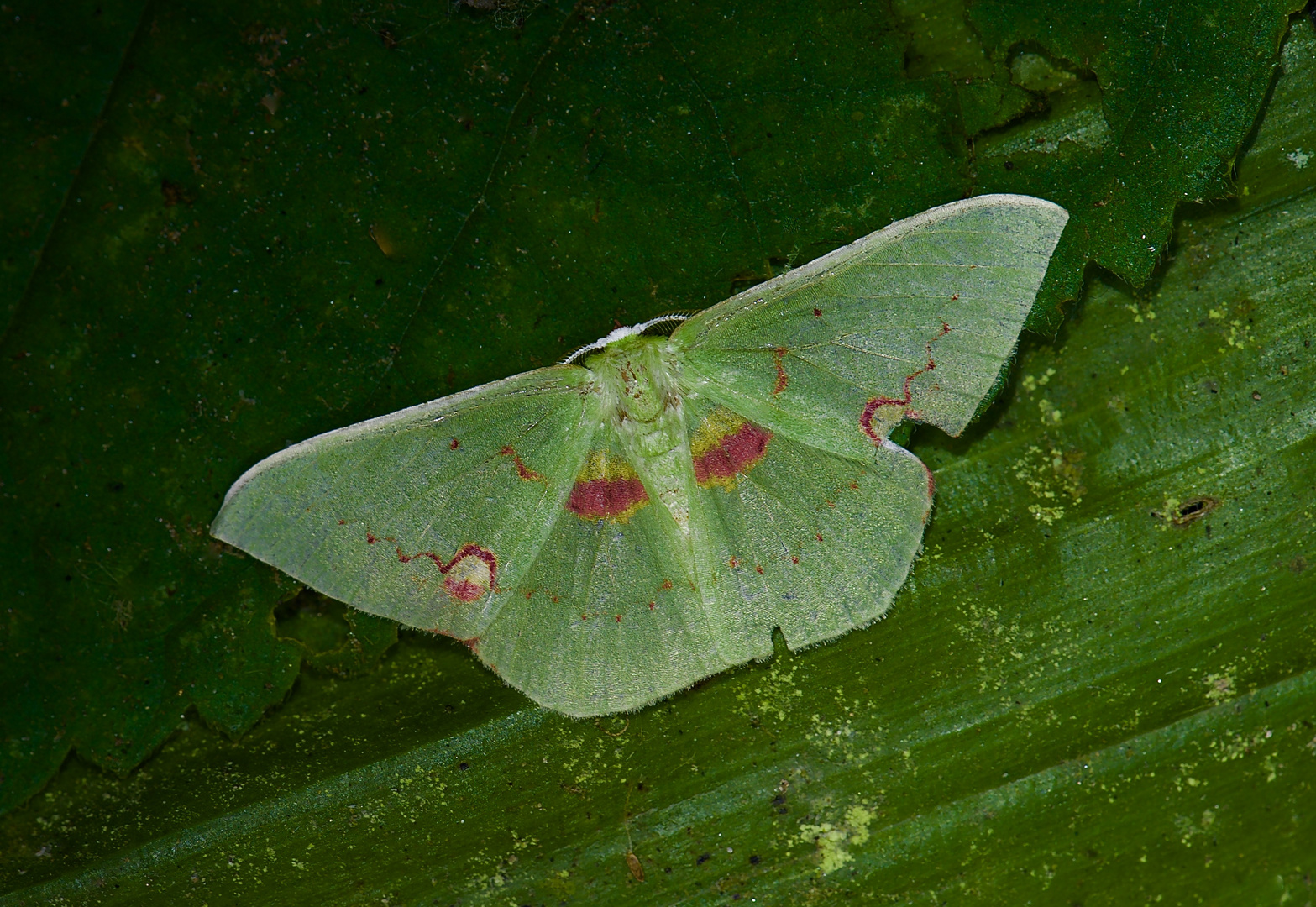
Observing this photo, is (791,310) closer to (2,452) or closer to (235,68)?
(235,68)

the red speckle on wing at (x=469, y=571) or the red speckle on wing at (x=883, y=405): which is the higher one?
the red speckle on wing at (x=883, y=405)

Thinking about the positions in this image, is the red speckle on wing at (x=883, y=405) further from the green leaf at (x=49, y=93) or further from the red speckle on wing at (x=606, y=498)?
the green leaf at (x=49, y=93)

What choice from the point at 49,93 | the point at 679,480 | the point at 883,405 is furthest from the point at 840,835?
the point at 49,93

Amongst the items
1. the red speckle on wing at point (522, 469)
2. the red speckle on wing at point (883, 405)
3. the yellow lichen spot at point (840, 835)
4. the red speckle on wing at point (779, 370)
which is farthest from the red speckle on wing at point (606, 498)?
the yellow lichen spot at point (840, 835)

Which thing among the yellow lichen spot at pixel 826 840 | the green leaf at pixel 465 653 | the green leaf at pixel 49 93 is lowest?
the yellow lichen spot at pixel 826 840

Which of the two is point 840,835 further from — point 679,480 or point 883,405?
point 883,405

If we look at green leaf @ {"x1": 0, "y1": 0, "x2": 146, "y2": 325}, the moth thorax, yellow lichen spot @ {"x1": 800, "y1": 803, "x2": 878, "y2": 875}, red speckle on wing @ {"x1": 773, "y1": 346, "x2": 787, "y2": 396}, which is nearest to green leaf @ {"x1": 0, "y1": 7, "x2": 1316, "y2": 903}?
yellow lichen spot @ {"x1": 800, "y1": 803, "x2": 878, "y2": 875}
